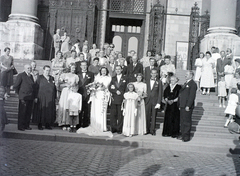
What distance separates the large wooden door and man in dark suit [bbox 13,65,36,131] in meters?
13.8

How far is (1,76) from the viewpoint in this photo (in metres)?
10.5

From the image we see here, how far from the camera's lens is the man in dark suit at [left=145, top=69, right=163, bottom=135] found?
9.16 meters

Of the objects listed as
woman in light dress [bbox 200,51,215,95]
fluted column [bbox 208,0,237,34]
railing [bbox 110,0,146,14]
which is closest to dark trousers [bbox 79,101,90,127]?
woman in light dress [bbox 200,51,215,95]

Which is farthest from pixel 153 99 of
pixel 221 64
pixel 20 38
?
pixel 20 38

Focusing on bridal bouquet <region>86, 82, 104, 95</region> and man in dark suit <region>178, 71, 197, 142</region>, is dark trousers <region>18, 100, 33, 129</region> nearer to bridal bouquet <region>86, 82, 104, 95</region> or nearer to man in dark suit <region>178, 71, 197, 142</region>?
bridal bouquet <region>86, 82, 104, 95</region>

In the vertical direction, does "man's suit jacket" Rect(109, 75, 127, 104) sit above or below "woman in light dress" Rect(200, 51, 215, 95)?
below

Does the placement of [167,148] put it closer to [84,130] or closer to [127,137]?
[127,137]

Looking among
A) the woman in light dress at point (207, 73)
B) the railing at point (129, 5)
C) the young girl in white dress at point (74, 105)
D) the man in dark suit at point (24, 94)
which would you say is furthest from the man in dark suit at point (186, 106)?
the railing at point (129, 5)

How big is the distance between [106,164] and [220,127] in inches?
221

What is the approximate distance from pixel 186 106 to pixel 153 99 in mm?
1122

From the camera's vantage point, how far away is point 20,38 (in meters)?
16.7

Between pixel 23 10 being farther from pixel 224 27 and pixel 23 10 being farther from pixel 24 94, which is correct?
pixel 224 27

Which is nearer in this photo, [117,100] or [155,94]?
[117,100]

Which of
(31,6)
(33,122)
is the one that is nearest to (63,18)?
(31,6)
